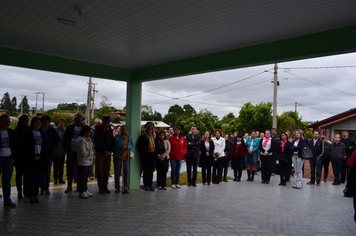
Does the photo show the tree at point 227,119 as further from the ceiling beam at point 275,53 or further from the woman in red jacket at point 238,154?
the ceiling beam at point 275,53

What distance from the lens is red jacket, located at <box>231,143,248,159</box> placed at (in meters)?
10.7

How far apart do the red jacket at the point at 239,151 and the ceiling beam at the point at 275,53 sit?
4751 millimetres

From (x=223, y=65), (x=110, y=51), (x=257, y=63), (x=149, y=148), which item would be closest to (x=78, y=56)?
(x=110, y=51)

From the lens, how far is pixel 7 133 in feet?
18.7

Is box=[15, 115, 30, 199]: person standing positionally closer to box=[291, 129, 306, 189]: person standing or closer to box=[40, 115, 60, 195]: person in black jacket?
box=[40, 115, 60, 195]: person in black jacket

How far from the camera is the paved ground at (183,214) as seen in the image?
4.84 metres

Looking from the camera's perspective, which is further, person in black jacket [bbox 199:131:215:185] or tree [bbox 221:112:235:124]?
tree [bbox 221:112:235:124]

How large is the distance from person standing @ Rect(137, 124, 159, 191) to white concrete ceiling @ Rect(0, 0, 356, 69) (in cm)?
261

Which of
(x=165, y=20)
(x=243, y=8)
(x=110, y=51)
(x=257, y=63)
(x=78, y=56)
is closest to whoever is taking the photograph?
(x=243, y=8)

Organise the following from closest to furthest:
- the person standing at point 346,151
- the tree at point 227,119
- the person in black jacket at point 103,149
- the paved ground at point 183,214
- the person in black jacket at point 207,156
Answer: the paved ground at point 183,214, the person in black jacket at point 103,149, the person in black jacket at point 207,156, the person standing at point 346,151, the tree at point 227,119

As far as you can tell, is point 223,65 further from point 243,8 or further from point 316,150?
point 316,150

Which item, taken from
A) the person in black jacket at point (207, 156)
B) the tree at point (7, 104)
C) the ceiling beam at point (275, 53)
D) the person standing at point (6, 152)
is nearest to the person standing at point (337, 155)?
the person in black jacket at point (207, 156)

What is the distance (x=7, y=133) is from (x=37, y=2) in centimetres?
301

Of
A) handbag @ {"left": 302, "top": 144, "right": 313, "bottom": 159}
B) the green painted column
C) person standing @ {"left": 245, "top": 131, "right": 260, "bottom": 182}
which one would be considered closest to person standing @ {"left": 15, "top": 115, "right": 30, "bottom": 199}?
the green painted column
